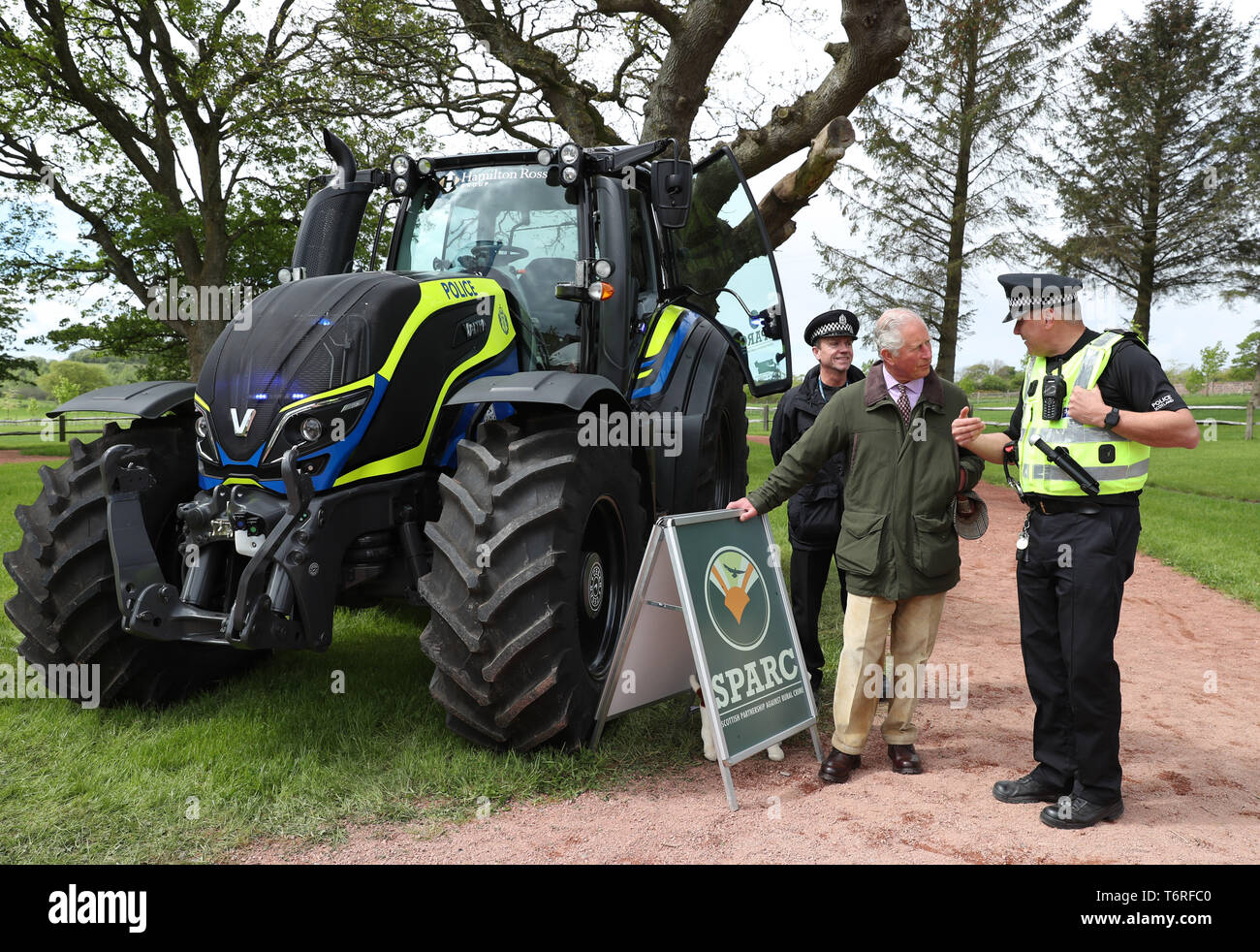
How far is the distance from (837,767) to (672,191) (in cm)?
297

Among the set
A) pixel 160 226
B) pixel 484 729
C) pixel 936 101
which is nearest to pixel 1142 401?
pixel 484 729

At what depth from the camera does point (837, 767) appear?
4.08m

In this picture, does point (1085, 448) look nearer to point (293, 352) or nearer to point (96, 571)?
point (293, 352)

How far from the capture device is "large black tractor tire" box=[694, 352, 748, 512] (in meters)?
5.74

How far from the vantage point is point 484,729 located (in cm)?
378

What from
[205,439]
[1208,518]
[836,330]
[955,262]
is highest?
[955,262]

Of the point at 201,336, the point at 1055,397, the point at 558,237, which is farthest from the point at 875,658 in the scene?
the point at 201,336

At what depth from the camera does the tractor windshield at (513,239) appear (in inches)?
194

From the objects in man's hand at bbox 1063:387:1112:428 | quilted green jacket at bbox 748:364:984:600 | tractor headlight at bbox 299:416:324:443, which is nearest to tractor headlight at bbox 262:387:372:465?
tractor headlight at bbox 299:416:324:443

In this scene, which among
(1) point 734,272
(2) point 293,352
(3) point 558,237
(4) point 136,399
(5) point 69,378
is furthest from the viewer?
(5) point 69,378

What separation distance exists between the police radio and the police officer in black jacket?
125 centimetres

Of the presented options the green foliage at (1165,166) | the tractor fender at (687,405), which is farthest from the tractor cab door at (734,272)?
the green foliage at (1165,166)

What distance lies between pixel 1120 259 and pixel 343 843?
30.6 metres

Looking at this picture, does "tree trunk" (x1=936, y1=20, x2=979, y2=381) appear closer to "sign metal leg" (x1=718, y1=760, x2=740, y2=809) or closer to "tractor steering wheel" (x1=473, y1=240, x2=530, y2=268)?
"tractor steering wheel" (x1=473, y1=240, x2=530, y2=268)
